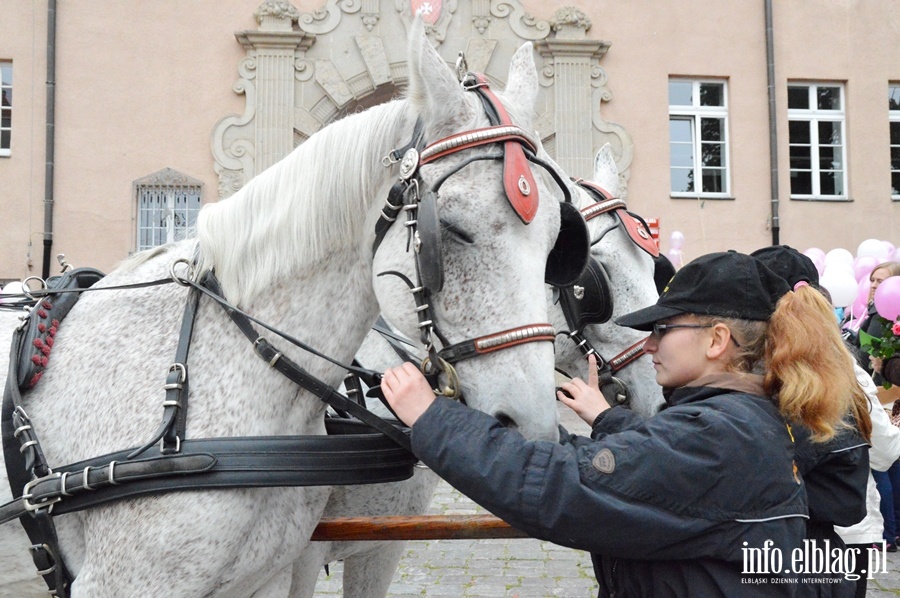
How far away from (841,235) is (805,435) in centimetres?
1221

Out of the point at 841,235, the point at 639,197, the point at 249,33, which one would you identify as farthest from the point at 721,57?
the point at 249,33

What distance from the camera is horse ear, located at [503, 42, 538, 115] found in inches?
74.1

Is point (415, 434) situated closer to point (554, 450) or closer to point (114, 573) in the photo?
point (554, 450)

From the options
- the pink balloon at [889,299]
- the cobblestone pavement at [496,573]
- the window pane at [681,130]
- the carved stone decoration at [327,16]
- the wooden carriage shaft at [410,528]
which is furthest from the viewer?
the window pane at [681,130]

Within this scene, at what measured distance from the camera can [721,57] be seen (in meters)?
12.4

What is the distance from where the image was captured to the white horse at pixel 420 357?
7.95 feet

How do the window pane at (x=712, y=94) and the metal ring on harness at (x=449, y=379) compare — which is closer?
the metal ring on harness at (x=449, y=379)

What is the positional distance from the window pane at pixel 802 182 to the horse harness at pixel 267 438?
12229 mm

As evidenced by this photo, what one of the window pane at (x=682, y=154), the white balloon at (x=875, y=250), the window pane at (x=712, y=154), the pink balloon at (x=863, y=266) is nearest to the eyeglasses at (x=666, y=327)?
the pink balloon at (x=863, y=266)

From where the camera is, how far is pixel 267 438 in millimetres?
1688

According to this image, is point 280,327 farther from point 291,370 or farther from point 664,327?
point 664,327

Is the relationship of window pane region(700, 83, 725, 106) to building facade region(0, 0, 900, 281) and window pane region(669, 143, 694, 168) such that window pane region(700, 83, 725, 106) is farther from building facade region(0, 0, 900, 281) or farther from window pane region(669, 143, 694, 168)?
window pane region(669, 143, 694, 168)

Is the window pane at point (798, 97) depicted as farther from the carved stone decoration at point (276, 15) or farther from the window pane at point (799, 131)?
the carved stone decoration at point (276, 15)

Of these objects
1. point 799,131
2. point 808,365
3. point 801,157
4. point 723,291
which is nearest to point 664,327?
point 723,291
